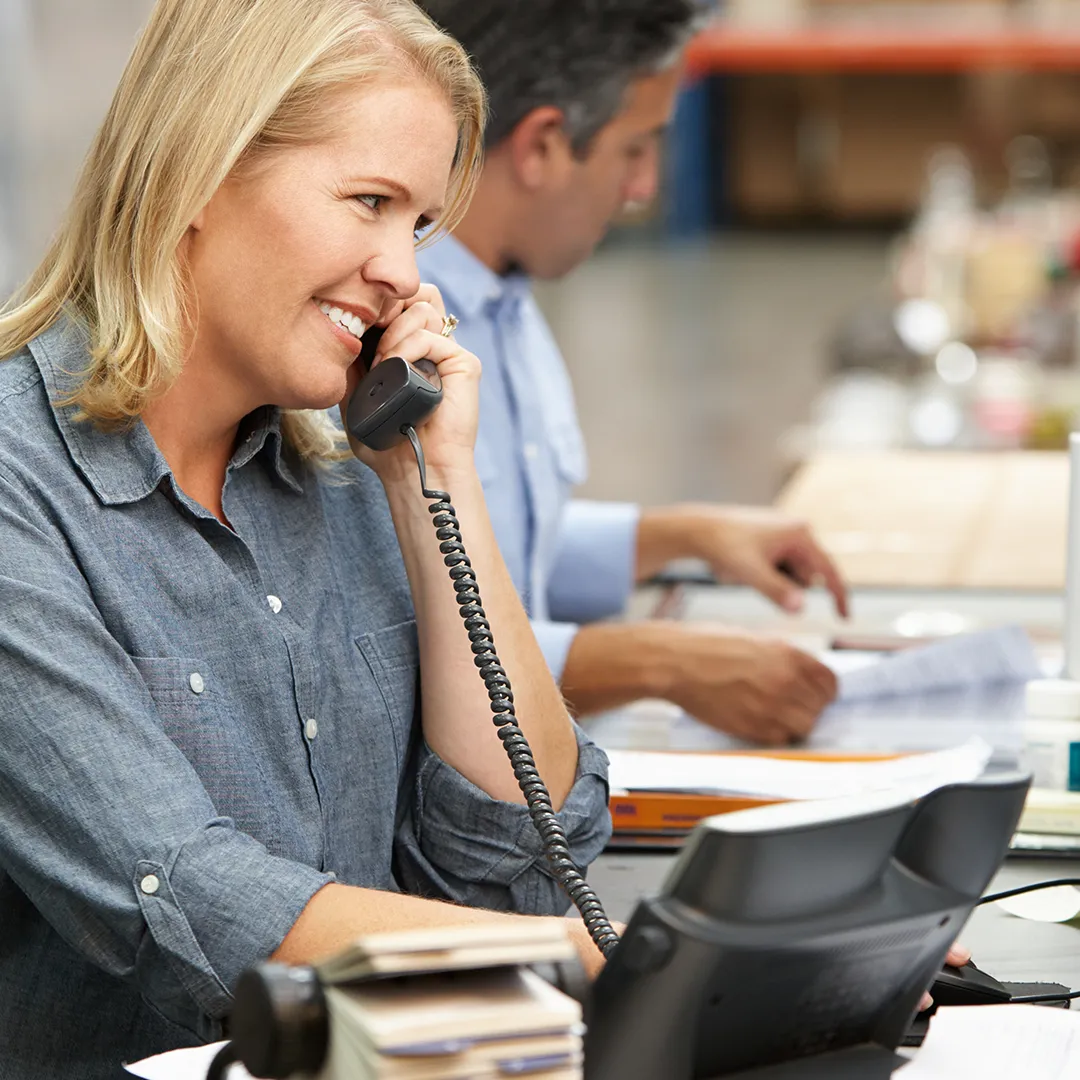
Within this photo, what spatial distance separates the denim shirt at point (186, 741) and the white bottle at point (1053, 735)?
1.46 ft

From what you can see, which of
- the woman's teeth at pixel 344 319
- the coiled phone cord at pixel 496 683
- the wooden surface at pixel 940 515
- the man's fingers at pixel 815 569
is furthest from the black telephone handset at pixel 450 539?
the wooden surface at pixel 940 515

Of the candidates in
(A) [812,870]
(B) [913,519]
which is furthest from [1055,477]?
(A) [812,870]

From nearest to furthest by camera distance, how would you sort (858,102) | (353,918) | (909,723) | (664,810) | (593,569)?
(353,918) → (664,810) → (909,723) → (593,569) → (858,102)

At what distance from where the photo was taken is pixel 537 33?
7.20 ft

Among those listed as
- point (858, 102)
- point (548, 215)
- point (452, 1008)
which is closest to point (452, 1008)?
point (452, 1008)

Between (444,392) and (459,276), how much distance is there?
71cm

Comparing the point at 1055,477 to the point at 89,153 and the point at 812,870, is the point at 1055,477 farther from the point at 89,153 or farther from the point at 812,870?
the point at 812,870

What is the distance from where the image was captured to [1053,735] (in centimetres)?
166

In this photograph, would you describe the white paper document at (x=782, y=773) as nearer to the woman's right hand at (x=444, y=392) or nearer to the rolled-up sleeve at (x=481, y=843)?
the rolled-up sleeve at (x=481, y=843)

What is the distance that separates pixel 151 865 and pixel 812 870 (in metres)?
0.43

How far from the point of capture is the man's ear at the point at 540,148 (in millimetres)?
2191

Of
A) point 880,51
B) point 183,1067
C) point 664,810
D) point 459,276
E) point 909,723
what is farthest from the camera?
point 880,51

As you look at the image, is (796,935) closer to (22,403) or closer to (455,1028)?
(455,1028)

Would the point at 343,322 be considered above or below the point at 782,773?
above
